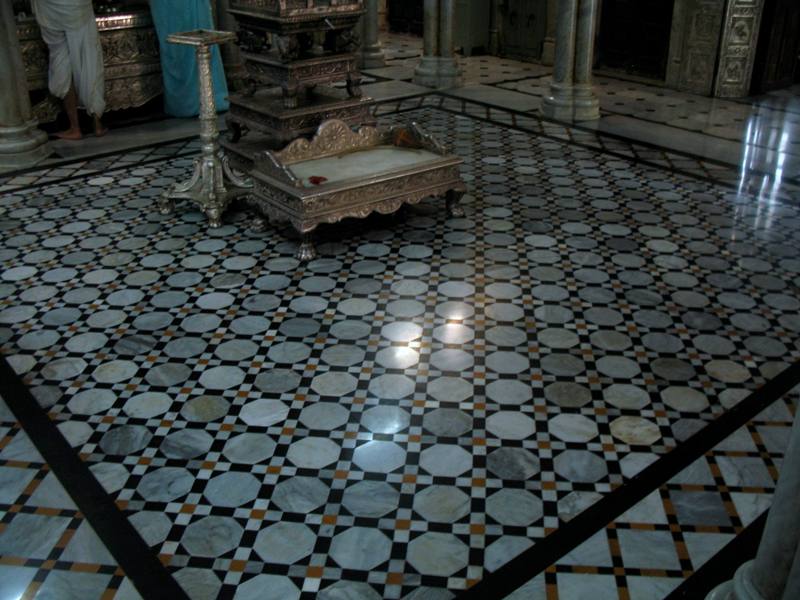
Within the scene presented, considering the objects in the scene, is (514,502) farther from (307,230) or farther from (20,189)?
(20,189)

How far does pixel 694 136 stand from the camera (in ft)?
22.1

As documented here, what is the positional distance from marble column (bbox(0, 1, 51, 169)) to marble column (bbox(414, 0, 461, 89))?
3961 millimetres

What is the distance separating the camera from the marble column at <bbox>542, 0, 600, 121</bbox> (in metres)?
7.05

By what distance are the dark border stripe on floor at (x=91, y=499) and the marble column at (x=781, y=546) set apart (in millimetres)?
1504

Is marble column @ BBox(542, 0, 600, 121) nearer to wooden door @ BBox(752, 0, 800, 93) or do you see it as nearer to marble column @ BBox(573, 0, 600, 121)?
marble column @ BBox(573, 0, 600, 121)

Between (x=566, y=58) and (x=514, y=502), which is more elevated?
(x=566, y=58)

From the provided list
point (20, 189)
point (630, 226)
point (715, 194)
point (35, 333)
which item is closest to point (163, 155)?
point (20, 189)

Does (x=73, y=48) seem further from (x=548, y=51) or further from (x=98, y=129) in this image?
(x=548, y=51)

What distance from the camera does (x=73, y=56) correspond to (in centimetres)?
640

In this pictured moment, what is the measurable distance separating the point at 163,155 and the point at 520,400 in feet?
13.2

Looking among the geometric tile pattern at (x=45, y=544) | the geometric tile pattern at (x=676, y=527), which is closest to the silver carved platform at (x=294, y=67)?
the geometric tile pattern at (x=45, y=544)

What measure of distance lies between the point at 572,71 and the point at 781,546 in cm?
596

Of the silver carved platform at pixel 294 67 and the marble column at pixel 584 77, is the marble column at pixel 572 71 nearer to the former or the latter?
the marble column at pixel 584 77

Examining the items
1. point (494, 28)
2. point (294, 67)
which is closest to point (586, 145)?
point (294, 67)
